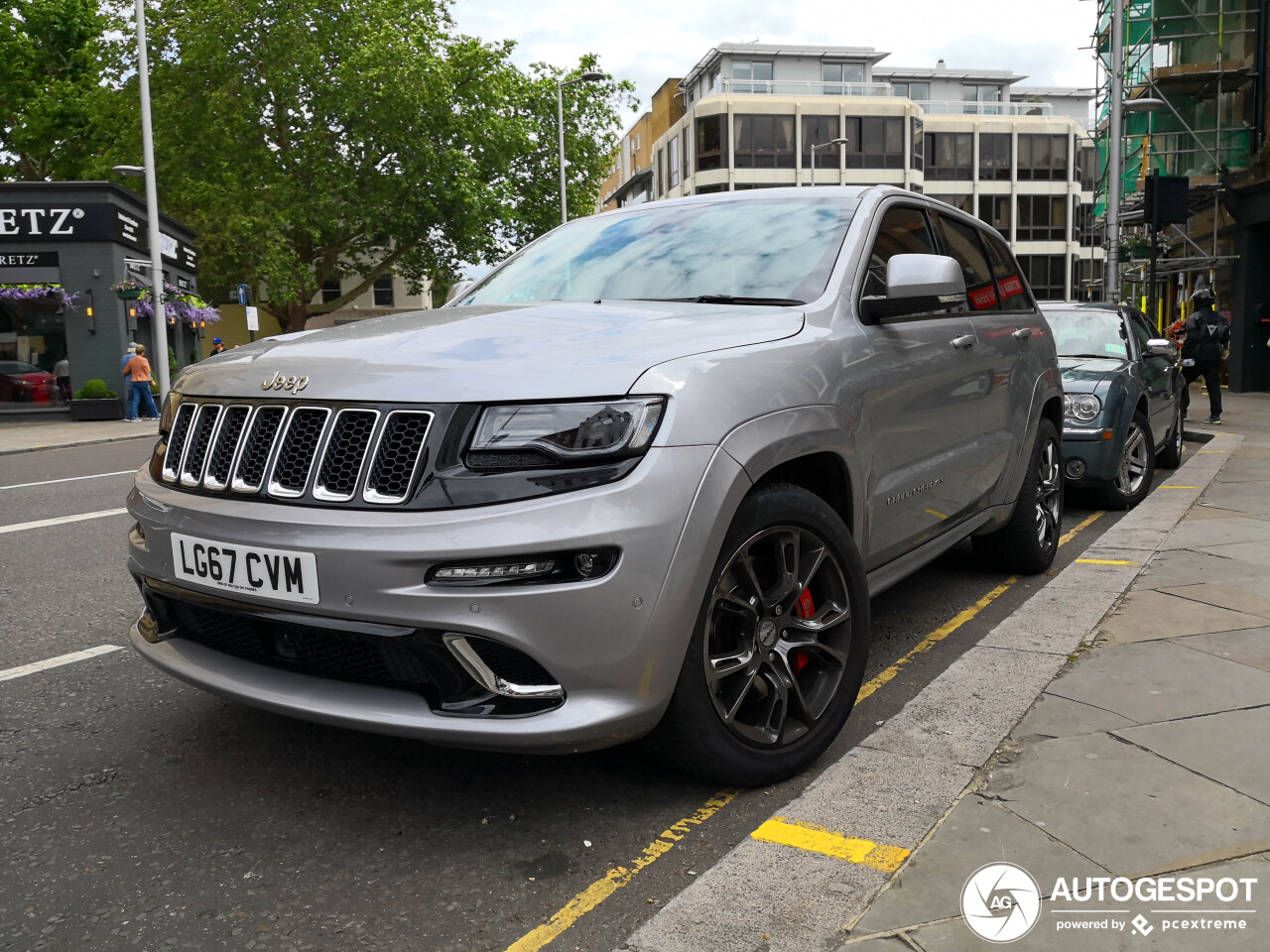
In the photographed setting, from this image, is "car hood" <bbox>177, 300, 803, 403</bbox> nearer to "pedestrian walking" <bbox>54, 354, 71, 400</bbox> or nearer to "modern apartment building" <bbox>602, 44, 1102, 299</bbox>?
"pedestrian walking" <bbox>54, 354, 71, 400</bbox>

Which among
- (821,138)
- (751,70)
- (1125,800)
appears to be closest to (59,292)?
(1125,800)

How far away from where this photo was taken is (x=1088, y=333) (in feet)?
28.3

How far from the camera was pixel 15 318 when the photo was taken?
2388 centimetres

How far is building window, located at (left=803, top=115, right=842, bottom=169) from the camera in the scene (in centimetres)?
5303

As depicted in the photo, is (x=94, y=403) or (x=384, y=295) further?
(x=384, y=295)

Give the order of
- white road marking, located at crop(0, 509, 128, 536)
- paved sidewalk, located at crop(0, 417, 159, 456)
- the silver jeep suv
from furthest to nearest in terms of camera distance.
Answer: paved sidewalk, located at crop(0, 417, 159, 456) < white road marking, located at crop(0, 509, 128, 536) < the silver jeep suv

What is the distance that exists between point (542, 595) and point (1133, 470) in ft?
22.5

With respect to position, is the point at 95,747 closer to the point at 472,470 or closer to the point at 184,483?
the point at 184,483

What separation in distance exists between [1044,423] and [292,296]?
31.7 meters

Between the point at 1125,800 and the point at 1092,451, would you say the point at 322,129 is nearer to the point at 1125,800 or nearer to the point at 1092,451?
the point at 1092,451

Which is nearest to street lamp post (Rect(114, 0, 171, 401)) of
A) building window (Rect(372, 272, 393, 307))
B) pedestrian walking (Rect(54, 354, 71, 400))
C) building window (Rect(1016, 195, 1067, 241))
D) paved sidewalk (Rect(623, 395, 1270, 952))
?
pedestrian walking (Rect(54, 354, 71, 400))

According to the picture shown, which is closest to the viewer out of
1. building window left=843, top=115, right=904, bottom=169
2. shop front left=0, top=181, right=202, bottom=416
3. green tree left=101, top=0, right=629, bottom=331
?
shop front left=0, top=181, right=202, bottom=416

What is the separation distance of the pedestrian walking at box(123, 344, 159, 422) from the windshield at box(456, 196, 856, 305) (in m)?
20.6

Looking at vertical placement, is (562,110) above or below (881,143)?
below
